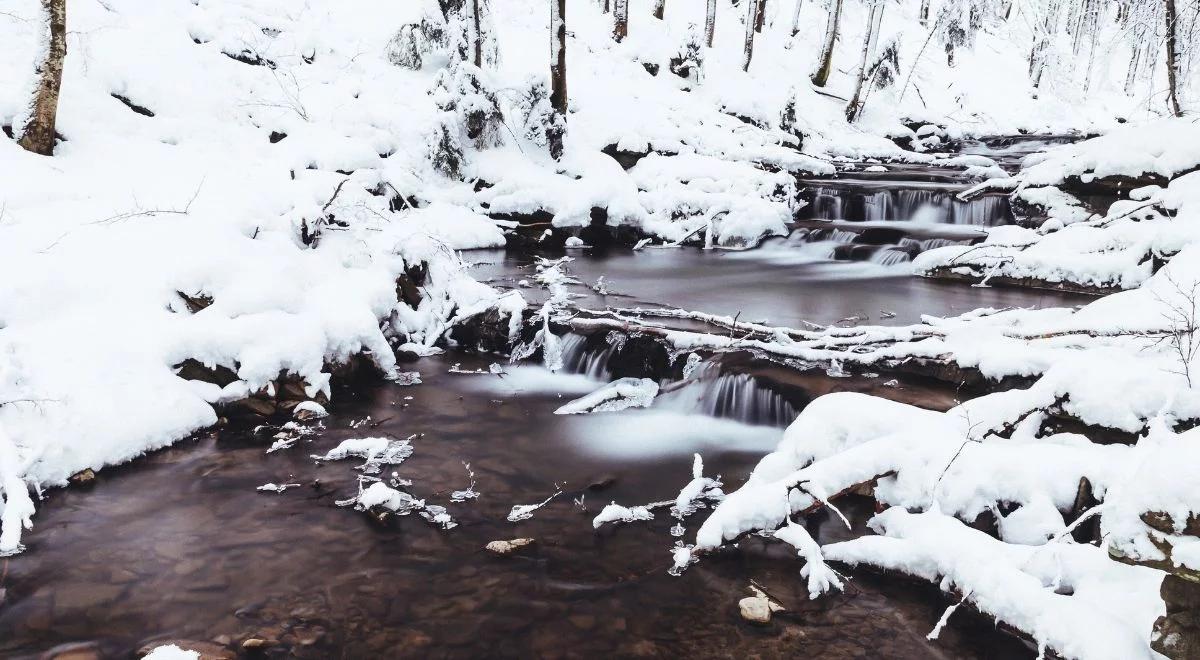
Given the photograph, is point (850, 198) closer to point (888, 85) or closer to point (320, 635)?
point (320, 635)

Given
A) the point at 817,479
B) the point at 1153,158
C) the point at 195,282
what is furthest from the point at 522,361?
the point at 1153,158

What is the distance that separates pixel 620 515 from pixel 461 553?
99cm

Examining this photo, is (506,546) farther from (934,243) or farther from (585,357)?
(934,243)

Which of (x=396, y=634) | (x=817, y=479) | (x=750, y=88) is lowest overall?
(x=396, y=634)

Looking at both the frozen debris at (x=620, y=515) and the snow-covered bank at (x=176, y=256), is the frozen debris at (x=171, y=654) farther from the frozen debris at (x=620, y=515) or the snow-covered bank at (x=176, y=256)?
the frozen debris at (x=620, y=515)

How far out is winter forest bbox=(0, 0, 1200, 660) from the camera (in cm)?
313

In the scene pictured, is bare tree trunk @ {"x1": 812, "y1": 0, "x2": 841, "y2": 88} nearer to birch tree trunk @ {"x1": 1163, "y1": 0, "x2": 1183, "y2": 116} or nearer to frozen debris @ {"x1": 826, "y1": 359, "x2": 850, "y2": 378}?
birch tree trunk @ {"x1": 1163, "y1": 0, "x2": 1183, "y2": 116}

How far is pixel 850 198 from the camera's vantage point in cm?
1320

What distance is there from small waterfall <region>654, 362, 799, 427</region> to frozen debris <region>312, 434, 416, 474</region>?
2235mm

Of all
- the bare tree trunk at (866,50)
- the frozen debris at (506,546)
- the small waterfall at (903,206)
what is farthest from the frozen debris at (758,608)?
the bare tree trunk at (866,50)

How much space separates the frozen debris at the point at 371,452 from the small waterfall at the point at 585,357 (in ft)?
6.99

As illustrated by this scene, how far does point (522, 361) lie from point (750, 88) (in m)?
16.7

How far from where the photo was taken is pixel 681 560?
3631mm

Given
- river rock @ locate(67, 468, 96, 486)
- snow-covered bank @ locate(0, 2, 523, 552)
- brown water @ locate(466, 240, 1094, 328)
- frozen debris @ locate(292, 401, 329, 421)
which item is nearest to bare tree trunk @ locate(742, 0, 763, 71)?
brown water @ locate(466, 240, 1094, 328)
